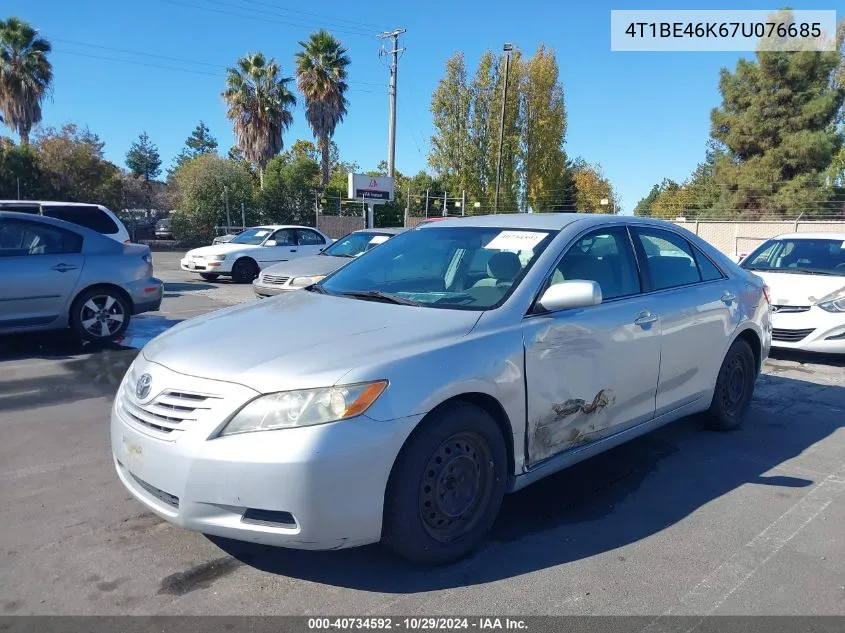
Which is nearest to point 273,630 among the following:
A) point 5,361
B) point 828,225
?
point 5,361

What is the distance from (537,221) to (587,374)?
3.60 ft

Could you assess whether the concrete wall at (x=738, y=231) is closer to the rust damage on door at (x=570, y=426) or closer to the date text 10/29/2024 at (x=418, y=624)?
the rust damage on door at (x=570, y=426)

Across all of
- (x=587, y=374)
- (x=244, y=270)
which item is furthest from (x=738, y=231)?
(x=587, y=374)

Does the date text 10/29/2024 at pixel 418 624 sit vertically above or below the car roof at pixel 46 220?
below

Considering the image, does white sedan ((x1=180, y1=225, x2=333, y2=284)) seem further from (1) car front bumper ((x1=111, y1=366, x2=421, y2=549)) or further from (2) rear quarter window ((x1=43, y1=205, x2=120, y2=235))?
(1) car front bumper ((x1=111, y1=366, x2=421, y2=549))

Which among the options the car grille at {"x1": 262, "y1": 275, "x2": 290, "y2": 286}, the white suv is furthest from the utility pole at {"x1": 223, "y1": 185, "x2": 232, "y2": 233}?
the car grille at {"x1": 262, "y1": 275, "x2": 290, "y2": 286}

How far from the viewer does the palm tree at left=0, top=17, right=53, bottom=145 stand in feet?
108

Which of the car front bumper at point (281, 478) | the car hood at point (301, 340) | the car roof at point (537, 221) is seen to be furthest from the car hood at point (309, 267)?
the car front bumper at point (281, 478)

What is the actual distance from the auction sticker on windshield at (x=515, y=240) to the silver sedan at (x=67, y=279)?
5.75m

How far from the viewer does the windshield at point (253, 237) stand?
687 inches

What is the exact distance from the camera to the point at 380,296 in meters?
3.85

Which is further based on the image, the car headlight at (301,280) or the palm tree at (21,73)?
the palm tree at (21,73)

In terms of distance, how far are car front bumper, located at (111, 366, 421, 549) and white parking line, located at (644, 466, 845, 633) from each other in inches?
50.4

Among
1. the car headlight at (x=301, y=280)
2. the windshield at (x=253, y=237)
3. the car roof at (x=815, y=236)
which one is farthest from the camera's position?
the windshield at (x=253, y=237)
